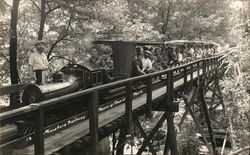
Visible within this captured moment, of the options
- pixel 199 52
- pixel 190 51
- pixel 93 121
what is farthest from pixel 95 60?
pixel 199 52

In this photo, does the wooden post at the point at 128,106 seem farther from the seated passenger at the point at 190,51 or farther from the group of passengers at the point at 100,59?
the seated passenger at the point at 190,51

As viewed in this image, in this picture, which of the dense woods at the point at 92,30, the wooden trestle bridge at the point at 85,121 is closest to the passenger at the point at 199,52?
the dense woods at the point at 92,30

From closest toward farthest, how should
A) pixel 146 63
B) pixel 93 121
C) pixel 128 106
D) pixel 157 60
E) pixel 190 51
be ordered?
pixel 93 121
pixel 128 106
pixel 146 63
pixel 157 60
pixel 190 51

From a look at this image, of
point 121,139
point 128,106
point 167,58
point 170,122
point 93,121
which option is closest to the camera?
point 93,121

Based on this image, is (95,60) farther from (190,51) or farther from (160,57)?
(190,51)

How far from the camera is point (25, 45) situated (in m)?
15.7

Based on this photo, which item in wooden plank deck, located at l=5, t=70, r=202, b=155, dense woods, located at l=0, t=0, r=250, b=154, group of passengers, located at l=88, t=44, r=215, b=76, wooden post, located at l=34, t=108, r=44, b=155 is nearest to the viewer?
wooden post, located at l=34, t=108, r=44, b=155

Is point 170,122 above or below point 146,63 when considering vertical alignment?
below

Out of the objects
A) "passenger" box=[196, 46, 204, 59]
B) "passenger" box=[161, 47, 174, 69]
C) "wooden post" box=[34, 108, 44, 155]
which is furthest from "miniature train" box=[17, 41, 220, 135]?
"passenger" box=[196, 46, 204, 59]

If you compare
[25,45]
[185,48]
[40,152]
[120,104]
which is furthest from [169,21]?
[40,152]

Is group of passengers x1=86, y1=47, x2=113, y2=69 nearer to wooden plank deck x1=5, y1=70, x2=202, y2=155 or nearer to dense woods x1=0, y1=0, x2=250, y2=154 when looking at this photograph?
dense woods x1=0, y1=0, x2=250, y2=154

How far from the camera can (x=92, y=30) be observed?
16.0 m

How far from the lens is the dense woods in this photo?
853 centimetres

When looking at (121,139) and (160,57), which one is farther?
(160,57)
